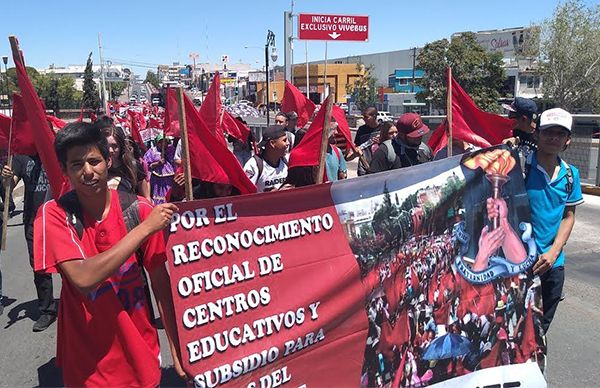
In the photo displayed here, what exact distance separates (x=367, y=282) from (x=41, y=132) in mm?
1940

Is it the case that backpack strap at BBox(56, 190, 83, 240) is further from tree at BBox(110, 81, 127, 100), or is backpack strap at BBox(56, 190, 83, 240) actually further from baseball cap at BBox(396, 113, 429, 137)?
tree at BBox(110, 81, 127, 100)

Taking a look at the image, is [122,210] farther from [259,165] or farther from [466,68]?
[466,68]

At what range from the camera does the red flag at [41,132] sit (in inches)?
109

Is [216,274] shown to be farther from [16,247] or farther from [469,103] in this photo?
[16,247]

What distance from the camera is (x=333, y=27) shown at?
22484 millimetres

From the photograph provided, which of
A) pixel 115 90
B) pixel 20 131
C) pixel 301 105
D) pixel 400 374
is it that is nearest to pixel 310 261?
pixel 400 374

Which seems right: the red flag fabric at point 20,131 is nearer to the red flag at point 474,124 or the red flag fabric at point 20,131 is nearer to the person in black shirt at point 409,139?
the person in black shirt at point 409,139

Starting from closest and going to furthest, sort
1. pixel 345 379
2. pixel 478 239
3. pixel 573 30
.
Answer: pixel 345 379 → pixel 478 239 → pixel 573 30

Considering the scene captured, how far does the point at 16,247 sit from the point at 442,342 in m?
7.02

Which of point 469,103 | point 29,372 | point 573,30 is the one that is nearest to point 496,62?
point 573,30

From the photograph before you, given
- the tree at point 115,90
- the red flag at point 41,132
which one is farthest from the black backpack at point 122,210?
the tree at point 115,90

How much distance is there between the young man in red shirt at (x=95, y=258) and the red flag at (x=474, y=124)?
3.30 metres

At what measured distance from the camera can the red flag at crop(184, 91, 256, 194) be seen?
2.87 metres

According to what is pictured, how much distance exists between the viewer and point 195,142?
2.90 meters
